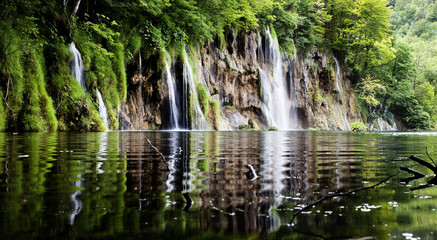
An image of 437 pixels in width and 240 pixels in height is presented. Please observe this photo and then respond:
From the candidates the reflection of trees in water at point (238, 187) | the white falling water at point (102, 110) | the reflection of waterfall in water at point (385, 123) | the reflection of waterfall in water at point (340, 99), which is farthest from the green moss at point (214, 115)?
the reflection of waterfall in water at point (385, 123)

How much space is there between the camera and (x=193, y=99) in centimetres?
1945

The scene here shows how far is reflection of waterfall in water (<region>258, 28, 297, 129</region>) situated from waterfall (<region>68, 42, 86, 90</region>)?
16.3 meters

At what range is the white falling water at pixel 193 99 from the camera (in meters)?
19.3

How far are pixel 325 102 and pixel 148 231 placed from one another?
36.1 meters

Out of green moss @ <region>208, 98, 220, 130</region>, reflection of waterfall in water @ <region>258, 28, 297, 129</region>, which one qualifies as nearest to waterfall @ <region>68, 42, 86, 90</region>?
green moss @ <region>208, 98, 220, 130</region>

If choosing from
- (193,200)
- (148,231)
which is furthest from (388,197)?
(148,231)

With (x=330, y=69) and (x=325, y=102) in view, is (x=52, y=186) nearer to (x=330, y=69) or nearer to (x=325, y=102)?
(x=325, y=102)

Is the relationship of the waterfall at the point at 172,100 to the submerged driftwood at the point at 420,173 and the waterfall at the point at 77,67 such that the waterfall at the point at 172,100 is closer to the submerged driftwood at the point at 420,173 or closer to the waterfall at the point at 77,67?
the waterfall at the point at 77,67

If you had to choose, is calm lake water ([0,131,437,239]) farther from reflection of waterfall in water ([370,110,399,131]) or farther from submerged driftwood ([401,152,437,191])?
reflection of waterfall in water ([370,110,399,131])

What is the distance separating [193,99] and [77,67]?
280 inches

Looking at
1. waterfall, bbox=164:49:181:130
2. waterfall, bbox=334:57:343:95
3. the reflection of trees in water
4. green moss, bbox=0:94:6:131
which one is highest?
waterfall, bbox=334:57:343:95

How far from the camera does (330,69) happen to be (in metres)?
37.2

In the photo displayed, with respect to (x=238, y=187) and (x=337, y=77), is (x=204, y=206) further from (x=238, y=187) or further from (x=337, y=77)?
(x=337, y=77)

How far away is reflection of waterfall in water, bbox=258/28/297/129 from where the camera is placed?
91.5 feet
